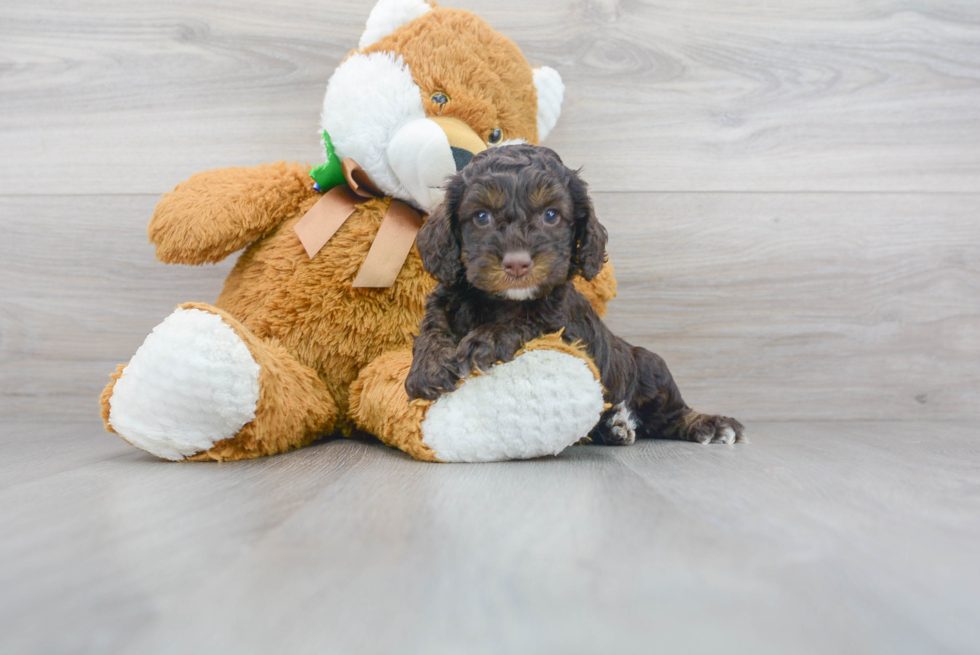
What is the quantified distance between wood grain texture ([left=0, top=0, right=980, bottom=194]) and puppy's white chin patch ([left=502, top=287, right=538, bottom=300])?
32.0 inches

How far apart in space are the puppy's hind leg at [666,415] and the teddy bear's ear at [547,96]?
1.78ft

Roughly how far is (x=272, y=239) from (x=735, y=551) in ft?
3.64

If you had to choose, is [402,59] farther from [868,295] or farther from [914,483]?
[868,295]

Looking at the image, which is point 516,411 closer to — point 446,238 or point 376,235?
point 446,238

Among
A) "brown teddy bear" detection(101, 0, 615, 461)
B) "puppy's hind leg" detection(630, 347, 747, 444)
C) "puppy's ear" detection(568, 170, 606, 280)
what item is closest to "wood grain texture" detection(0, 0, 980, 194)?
"brown teddy bear" detection(101, 0, 615, 461)

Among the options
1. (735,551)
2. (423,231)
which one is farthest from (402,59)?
(735,551)

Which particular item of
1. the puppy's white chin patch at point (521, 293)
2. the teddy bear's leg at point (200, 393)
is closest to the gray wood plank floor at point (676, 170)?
the teddy bear's leg at point (200, 393)

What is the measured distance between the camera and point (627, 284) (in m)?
A: 1.78

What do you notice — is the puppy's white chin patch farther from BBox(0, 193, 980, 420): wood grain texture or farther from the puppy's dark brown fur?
BBox(0, 193, 980, 420): wood grain texture

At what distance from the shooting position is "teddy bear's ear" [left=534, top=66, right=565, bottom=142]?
58.7 inches

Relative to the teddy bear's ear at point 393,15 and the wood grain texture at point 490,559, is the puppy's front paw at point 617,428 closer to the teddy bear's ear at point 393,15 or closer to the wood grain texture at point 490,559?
the wood grain texture at point 490,559

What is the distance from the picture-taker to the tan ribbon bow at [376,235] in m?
1.35

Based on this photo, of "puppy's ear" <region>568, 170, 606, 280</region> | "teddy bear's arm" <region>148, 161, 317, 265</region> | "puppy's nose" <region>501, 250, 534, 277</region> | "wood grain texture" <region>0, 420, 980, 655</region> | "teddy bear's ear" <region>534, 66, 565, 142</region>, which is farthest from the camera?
"teddy bear's ear" <region>534, 66, 565, 142</region>

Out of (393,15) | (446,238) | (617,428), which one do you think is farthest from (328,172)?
(617,428)
